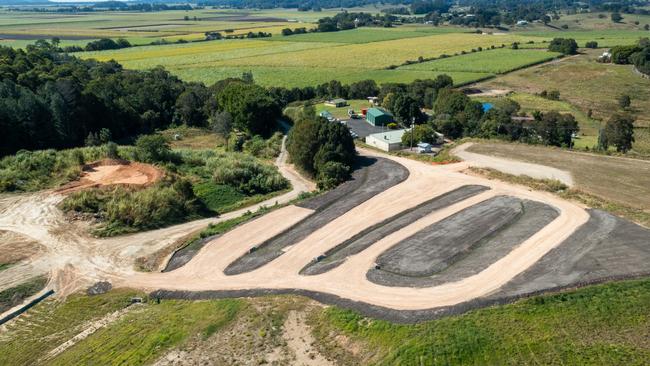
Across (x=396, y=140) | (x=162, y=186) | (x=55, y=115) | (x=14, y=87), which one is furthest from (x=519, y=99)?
(x=14, y=87)

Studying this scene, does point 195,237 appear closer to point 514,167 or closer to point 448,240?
point 448,240

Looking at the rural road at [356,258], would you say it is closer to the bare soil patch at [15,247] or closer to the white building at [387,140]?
the bare soil patch at [15,247]

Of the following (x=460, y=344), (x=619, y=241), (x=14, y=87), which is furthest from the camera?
(x=14, y=87)

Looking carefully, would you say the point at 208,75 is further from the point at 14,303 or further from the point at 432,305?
the point at 432,305

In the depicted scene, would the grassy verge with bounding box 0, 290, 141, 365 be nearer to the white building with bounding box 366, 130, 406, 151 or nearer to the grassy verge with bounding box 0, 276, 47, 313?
the grassy verge with bounding box 0, 276, 47, 313

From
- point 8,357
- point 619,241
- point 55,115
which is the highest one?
point 55,115

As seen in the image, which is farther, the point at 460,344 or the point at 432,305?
the point at 432,305
